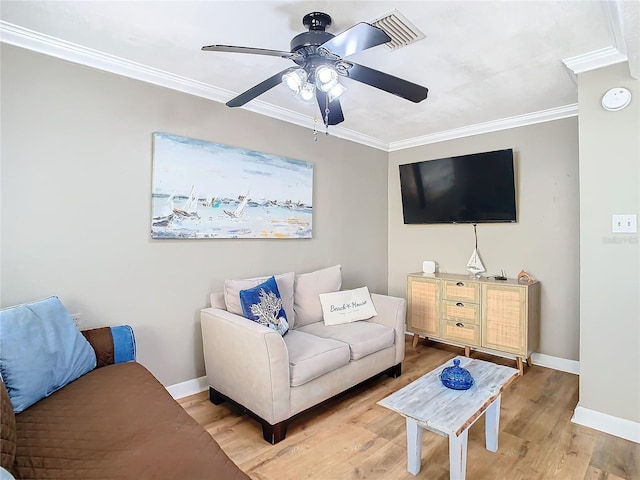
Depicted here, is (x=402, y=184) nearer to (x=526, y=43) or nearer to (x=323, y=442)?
(x=526, y=43)

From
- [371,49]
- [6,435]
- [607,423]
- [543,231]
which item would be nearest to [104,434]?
[6,435]

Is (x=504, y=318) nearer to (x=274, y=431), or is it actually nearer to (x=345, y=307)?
(x=345, y=307)

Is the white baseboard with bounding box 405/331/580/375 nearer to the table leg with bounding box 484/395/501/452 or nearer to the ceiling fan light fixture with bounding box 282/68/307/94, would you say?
the table leg with bounding box 484/395/501/452

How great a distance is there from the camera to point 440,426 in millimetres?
1583

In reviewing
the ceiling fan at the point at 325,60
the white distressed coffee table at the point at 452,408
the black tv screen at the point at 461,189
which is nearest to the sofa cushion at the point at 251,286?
the white distressed coffee table at the point at 452,408

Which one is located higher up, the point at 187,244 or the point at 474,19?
the point at 474,19

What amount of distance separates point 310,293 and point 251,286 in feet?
2.14

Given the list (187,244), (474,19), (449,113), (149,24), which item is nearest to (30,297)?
(187,244)

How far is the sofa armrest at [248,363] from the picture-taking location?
211 cm

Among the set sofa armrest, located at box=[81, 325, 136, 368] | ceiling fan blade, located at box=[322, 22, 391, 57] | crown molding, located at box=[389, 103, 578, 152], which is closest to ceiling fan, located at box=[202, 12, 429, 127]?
ceiling fan blade, located at box=[322, 22, 391, 57]

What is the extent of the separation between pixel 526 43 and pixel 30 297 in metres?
3.28

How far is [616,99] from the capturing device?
2.24m

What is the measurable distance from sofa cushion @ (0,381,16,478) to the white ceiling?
1812 mm

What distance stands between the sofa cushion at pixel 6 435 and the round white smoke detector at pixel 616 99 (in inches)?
133
